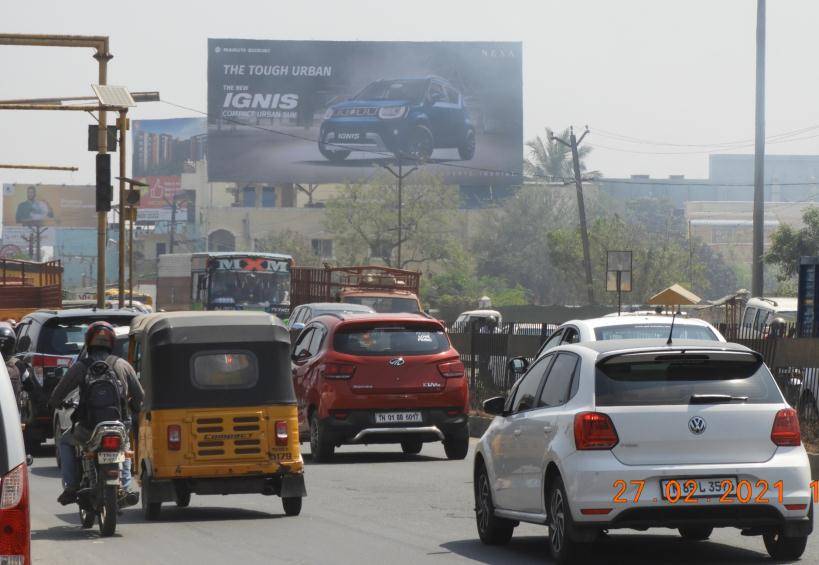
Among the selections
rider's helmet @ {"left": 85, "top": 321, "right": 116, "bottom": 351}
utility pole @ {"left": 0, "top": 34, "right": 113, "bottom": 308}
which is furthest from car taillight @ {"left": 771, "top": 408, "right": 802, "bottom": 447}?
utility pole @ {"left": 0, "top": 34, "right": 113, "bottom": 308}

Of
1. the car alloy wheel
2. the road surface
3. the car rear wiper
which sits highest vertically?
the car rear wiper

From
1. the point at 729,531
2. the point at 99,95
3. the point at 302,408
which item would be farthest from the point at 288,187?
the point at 729,531

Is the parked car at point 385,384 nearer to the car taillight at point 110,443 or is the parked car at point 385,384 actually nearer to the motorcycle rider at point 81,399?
the motorcycle rider at point 81,399

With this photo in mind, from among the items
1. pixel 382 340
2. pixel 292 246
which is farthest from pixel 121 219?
pixel 292 246

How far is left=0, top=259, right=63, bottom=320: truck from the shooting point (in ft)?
149

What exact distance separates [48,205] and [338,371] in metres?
140

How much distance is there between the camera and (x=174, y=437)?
14102 mm

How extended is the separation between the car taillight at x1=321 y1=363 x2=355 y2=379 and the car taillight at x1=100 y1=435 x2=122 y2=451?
7.54 m

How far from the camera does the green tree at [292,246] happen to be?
119 meters

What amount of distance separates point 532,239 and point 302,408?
105017 mm

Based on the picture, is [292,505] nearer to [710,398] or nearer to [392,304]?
[710,398]

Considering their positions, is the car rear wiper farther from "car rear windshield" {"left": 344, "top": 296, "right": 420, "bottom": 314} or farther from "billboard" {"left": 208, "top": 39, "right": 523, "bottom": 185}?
"billboard" {"left": 208, "top": 39, "right": 523, "bottom": 185}

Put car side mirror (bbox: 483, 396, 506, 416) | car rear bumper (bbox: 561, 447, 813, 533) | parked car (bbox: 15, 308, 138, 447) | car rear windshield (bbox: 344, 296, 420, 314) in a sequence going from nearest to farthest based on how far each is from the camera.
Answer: car rear bumper (bbox: 561, 447, 813, 533) → car side mirror (bbox: 483, 396, 506, 416) → parked car (bbox: 15, 308, 138, 447) → car rear windshield (bbox: 344, 296, 420, 314)

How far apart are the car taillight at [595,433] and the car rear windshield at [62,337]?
1305cm
